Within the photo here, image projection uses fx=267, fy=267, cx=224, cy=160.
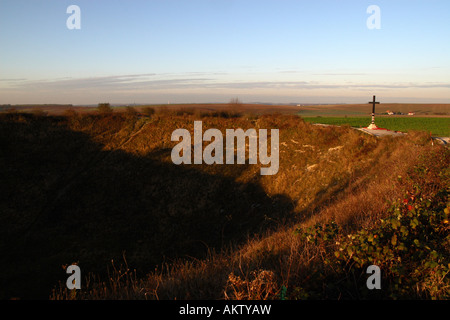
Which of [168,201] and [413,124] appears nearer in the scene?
[168,201]

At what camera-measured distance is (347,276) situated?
3.59m

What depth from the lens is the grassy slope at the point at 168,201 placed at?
7.11 metres

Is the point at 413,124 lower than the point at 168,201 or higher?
higher

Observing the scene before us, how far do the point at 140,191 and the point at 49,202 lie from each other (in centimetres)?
690

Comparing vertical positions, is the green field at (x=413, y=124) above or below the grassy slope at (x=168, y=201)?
above

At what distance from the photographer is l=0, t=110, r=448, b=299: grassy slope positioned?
23.3 feet

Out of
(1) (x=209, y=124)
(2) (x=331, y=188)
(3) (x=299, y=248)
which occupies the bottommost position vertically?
(2) (x=331, y=188)

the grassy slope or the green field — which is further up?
the green field

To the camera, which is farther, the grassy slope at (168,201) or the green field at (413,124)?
the green field at (413,124)

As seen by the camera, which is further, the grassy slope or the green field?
the green field

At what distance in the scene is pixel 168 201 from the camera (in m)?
19.2
